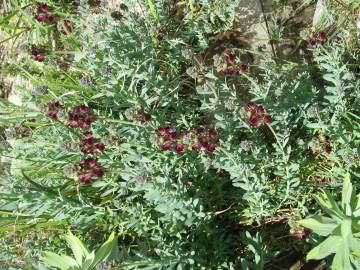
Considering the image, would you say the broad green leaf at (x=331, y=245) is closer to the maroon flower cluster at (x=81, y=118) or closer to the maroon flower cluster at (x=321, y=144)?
the maroon flower cluster at (x=321, y=144)

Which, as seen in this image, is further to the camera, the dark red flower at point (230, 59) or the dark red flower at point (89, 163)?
the dark red flower at point (230, 59)

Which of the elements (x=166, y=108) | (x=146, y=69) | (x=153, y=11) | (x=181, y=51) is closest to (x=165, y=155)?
(x=166, y=108)

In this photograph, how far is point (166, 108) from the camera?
8.92ft

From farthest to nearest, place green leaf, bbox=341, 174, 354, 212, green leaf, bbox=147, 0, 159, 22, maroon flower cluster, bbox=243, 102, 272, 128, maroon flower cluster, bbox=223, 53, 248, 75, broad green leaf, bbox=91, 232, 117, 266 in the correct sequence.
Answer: green leaf, bbox=147, 0, 159, 22, maroon flower cluster, bbox=223, 53, 248, 75, maroon flower cluster, bbox=243, 102, 272, 128, broad green leaf, bbox=91, 232, 117, 266, green leaf, bbox=341, 174, 354, 212

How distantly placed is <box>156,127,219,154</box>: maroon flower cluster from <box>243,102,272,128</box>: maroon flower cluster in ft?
0.68

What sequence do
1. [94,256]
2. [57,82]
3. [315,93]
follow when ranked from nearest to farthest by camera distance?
[94,256], [315,93], [57,82]

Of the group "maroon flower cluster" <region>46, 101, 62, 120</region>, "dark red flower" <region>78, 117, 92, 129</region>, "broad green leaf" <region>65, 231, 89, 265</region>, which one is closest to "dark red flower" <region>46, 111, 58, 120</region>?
"maroon flower cluster" <region>46, 101, 62, 120</region>

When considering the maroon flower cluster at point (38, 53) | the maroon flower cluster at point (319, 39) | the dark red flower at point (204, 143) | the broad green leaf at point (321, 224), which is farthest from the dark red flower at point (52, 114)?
the maroon flower cluster at point (319, 39)

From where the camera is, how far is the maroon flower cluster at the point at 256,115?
2.36 m

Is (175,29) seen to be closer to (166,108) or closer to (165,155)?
(166,108)

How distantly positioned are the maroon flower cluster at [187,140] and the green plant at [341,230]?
69 cm

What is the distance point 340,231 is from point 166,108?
4.20ft

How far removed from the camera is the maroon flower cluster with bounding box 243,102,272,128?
236 cm

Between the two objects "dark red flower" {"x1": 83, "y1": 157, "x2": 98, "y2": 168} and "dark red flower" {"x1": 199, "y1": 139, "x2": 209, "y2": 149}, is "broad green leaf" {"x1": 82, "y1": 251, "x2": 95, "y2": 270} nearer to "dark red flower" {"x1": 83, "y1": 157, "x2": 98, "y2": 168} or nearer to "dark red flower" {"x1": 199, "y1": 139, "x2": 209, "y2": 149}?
"dark red flower" {"x1": 83, "y1": 157, "x2": 98, "y2": 168}
